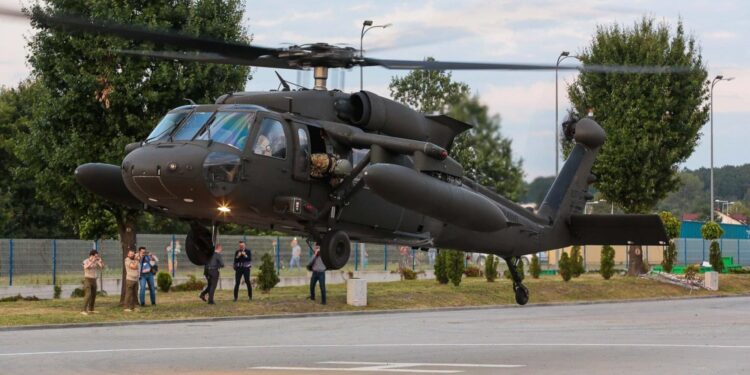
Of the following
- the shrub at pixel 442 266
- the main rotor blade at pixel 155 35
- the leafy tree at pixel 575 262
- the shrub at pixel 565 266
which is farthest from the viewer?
the leafy tree at pixel 575 262

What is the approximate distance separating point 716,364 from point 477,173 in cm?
578

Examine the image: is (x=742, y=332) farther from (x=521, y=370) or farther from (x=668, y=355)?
(x=521, y=370)

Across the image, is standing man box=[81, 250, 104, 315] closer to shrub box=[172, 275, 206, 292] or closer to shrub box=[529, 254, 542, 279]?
shrub box=[172, 275, 206, 292]

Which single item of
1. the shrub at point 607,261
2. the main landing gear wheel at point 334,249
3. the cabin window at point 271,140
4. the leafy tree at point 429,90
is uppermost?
the leafy tree at point 429,90

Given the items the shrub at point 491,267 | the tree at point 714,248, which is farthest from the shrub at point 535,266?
the tree at point 714,248

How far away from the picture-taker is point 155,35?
651 inches

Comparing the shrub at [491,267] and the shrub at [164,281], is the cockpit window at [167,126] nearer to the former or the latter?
the shrub at [164,281]

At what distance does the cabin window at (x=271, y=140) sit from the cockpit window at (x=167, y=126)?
1285 mm

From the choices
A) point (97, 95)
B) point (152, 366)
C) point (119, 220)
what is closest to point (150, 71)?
point (97, 95)

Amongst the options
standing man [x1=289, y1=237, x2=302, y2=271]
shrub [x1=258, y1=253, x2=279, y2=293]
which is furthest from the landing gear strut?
standing man [x1=289, y1=237, x2=302, y2=271]

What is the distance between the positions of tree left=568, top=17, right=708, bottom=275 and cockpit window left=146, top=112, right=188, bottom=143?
3659 cm

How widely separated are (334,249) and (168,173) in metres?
3.16

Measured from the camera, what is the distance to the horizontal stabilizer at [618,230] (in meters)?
23.4

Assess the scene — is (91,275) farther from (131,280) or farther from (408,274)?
(408,274)
